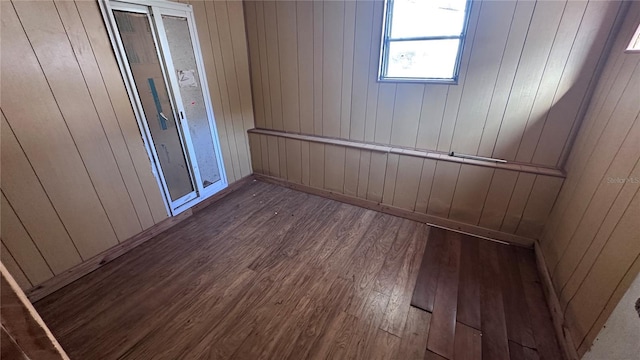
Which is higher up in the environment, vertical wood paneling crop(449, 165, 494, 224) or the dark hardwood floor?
vertical wood paneling crop(449, 165, 494, 224)

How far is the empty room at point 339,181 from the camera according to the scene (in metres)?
1.45

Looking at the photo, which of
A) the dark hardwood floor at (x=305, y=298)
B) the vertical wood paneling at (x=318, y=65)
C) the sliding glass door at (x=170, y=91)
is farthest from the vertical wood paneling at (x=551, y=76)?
the sliding glass door at (x=170, y=91)

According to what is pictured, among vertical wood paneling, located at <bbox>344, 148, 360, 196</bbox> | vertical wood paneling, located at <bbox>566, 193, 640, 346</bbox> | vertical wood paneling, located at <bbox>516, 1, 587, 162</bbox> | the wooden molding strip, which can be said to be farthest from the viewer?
vertical wood paneling, located at <bbox>344, 148, 360, 196</bbox>

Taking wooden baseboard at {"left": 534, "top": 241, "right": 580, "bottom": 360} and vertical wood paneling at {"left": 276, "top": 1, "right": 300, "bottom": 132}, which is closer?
wooden baseboard at {"left": 534, "top": 241, "right": 580, "bottom": 360}

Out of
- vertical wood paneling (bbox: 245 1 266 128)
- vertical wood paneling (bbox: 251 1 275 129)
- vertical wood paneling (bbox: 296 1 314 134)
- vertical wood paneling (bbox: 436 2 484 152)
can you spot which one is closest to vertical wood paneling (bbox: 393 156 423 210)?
vertical wood paneling (bbox: 436 2 484 152)

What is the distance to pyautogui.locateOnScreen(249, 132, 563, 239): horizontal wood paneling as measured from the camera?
2070mm

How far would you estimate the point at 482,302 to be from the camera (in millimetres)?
1702

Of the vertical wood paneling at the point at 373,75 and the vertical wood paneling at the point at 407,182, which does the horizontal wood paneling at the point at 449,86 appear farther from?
the vertical wood paneling at the point at 407,182

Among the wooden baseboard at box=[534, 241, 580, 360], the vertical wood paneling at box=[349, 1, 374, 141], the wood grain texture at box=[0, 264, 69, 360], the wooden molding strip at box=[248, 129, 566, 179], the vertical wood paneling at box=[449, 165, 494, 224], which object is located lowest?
the wooden baseboard at box=[534, 241, 580, 360]

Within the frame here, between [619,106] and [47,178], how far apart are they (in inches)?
134

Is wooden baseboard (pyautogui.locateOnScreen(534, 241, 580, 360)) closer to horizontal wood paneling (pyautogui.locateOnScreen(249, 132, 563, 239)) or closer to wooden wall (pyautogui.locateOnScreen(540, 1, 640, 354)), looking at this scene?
wooden wall (pyautogui.locateOnScreen(540, 1, 640, 354))

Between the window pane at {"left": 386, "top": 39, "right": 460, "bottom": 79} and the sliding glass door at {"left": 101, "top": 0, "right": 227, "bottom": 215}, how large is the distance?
1802 millimetres

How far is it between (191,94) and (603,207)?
306cm

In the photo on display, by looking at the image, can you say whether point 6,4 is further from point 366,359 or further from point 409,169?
point 409,169
